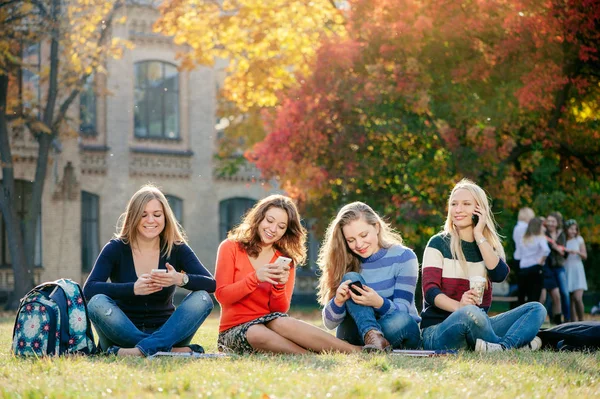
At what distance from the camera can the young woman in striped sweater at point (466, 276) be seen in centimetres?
857

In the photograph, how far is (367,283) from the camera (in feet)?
28.5

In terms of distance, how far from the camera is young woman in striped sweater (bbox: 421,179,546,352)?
857 cm

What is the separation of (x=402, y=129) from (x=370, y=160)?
2.54ft

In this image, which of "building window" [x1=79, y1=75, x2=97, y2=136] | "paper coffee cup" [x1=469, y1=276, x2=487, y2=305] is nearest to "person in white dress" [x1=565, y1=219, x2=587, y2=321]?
"paper coffee cup" [x1=469, y1=276, x2=487, y2=305]

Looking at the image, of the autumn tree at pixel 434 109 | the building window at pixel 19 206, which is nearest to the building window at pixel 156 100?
the building window at pixel 19 206

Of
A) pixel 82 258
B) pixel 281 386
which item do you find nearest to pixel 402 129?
pixel 281 386

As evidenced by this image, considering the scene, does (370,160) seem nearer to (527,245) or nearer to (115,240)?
(527,245)

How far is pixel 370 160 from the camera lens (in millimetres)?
18094

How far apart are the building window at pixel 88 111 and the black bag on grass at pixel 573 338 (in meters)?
23.4

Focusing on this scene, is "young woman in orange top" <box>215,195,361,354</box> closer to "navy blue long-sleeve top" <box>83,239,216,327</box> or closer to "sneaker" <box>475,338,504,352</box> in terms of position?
"navy blue long-sleeve top" <box>83,239,216,327</box>

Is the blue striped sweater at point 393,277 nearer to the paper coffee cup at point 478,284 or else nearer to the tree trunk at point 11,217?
the paper coffee cup at point 478,284

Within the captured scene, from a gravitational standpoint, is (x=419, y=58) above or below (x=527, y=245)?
above

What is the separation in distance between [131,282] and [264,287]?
42.6 inches

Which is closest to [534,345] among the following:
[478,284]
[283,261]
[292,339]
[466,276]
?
[466,276]
